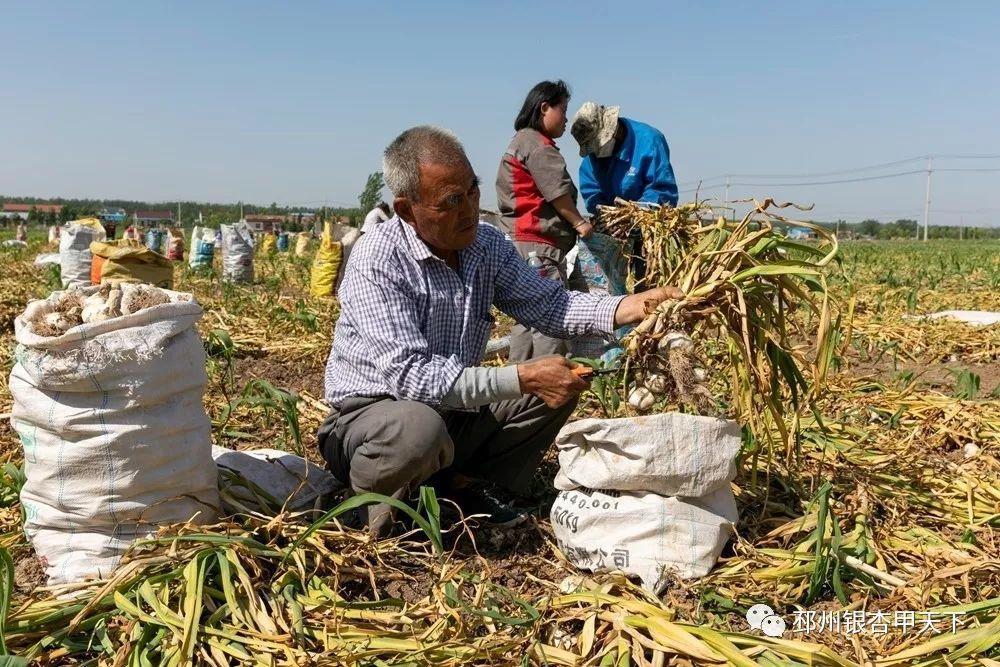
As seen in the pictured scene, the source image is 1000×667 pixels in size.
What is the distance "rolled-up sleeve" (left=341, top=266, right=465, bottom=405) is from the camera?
2.16m

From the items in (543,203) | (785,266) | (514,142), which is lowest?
(785,266)

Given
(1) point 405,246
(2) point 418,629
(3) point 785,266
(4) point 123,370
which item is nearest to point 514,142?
(1) point 405,246

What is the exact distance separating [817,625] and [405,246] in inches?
57.6

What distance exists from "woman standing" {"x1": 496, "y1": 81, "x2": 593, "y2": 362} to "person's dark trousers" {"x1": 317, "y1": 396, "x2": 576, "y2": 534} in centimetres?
137

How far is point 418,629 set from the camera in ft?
5.77

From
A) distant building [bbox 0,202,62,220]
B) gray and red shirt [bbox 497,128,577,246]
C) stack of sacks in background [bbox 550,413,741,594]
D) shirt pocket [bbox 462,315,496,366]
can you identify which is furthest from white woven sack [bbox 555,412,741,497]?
distant building [bbox 0,202,62,220]

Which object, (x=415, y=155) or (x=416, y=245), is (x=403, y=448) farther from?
(x=415, y=155)

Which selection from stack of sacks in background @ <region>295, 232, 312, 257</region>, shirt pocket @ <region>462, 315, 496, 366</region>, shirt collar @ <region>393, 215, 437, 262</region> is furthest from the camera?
stack of sacks in background @ <region>295, 232, 312, 257</region>

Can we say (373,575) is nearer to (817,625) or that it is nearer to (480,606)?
(480,606)

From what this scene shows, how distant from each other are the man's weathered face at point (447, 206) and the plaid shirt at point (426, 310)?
0.07m

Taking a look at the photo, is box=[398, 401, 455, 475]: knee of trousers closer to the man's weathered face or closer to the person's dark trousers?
the person's dark trousers

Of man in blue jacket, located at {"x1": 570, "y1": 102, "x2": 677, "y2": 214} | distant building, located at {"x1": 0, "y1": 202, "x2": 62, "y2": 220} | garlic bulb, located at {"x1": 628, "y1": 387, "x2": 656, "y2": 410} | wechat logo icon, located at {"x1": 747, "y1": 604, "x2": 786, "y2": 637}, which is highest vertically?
distant building, located at {"x1": 0, "y1": 202, "x2": 62, "y2": 220}

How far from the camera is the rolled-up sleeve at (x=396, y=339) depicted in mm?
2162

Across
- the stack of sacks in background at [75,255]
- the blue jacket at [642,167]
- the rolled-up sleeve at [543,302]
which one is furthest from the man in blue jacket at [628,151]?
the stack of sacks in background at [75,255]
